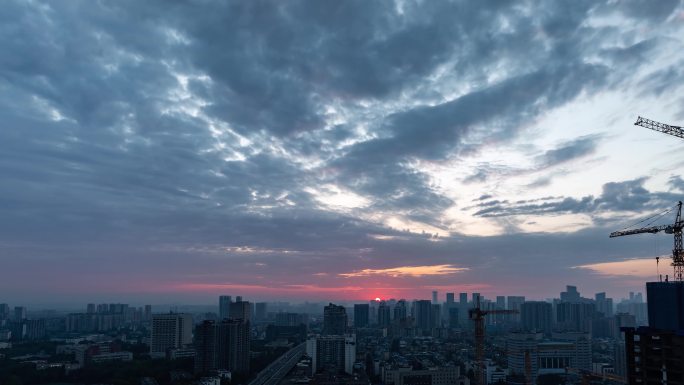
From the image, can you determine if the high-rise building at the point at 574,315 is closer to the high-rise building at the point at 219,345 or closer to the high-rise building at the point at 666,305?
the high-rise building at the point at 219,345

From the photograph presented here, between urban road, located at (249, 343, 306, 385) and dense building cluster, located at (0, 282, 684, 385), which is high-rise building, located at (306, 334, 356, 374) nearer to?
dense building cluster, located at (0, 282, 684, 385)

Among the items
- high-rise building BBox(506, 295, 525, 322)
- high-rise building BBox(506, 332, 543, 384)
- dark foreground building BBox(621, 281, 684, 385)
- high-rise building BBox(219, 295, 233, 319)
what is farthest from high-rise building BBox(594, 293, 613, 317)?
dark foreground building BBox(621, 281, 684, 385)

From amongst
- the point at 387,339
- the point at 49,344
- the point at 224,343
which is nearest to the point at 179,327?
the point at 49,344

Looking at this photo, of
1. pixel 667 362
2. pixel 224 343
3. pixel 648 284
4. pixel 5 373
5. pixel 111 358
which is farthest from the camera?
pixel 111 358

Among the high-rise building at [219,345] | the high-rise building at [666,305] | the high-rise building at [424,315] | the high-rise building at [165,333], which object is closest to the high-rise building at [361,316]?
the high-rise building at [424,315]

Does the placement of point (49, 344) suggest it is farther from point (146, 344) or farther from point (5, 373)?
point (5, 373)

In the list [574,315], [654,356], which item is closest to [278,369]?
[654,356]
